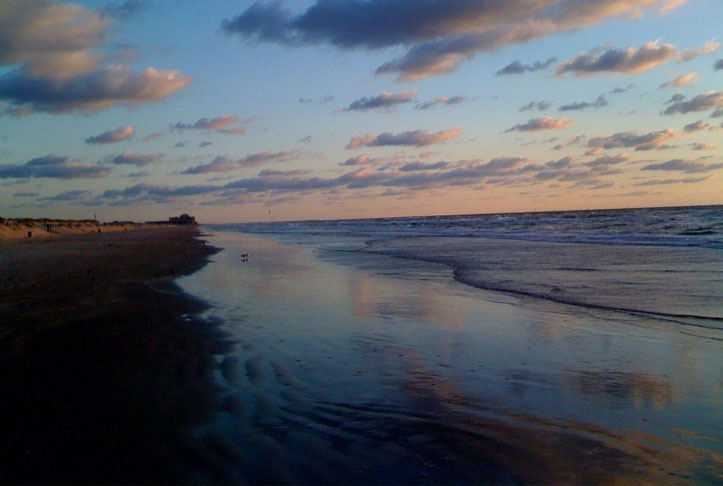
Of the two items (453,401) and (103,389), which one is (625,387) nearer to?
(453,401)

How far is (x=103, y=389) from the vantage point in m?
5.54

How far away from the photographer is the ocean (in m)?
3.95

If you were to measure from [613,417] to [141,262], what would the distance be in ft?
70.3

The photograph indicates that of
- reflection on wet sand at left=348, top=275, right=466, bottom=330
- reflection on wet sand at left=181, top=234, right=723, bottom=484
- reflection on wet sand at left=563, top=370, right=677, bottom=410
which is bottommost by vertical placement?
reflection on wet sand at left=563, top=370, right=677, bottom=410

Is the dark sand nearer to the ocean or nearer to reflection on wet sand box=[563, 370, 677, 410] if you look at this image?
the ocean

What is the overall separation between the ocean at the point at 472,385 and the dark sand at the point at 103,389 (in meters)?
0.38

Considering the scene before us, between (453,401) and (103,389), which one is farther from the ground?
(103,389)

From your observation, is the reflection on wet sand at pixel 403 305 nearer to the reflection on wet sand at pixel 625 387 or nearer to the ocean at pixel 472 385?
the ocean at pixel 472 385

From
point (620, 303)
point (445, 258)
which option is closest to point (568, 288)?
point (620, 303)

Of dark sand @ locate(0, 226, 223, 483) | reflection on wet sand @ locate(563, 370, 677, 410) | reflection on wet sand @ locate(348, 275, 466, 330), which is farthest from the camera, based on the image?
reflection on wet sand @ locate(348, 275, 466, 330)

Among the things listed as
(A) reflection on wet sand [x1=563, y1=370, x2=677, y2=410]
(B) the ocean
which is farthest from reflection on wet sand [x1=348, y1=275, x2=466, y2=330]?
(A) reflection on wet sand [x1=563, y1=370, x2=677, y2=410]

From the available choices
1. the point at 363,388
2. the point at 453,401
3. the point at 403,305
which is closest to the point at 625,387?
the point at 453,401

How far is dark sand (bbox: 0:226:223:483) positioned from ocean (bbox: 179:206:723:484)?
378 millimetres

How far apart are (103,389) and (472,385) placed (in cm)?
407
